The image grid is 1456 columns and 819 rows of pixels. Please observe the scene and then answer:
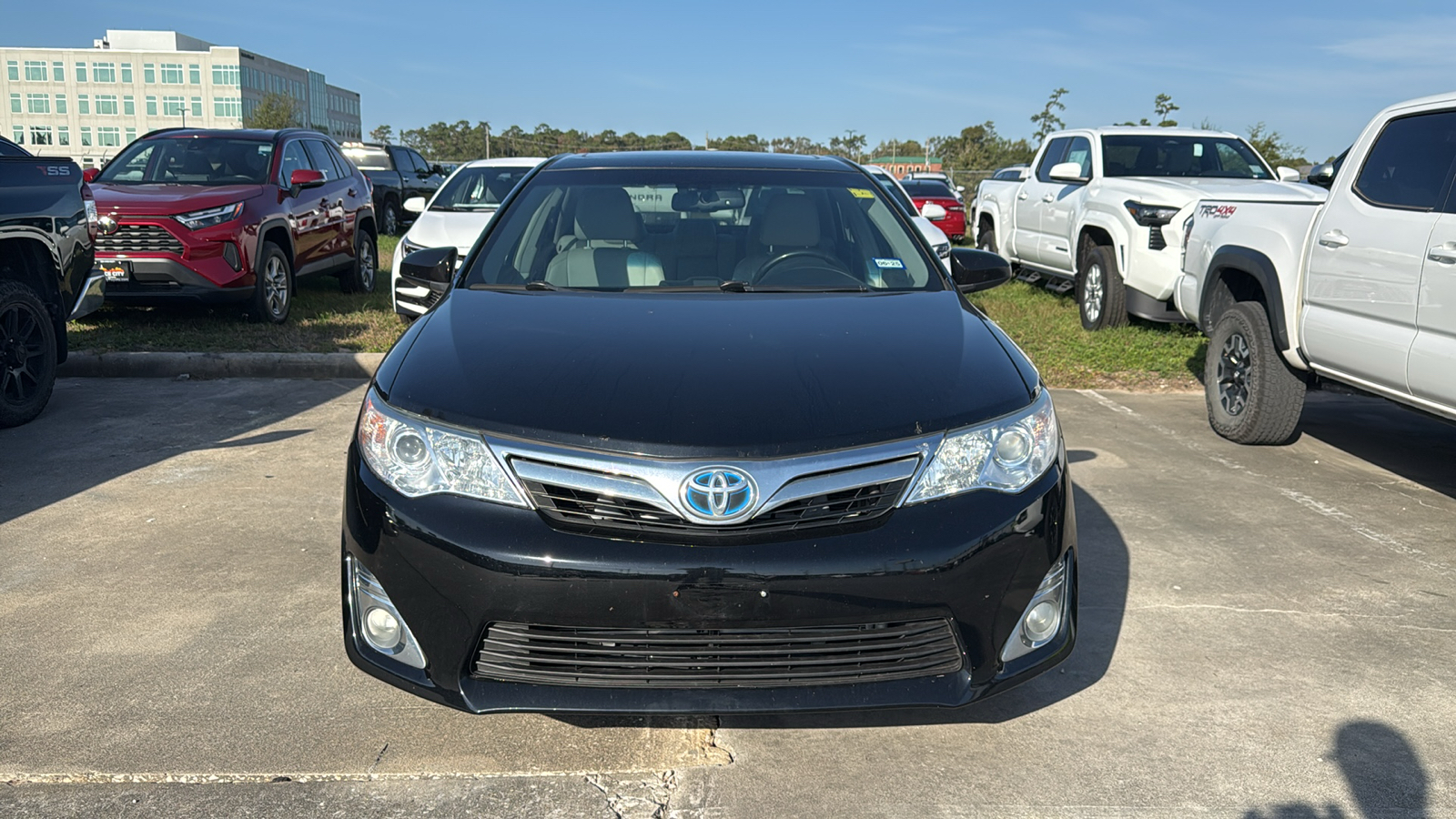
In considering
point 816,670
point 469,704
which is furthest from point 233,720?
point 816,670

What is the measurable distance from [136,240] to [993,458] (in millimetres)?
8402

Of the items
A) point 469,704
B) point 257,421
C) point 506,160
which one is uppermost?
point 506,160

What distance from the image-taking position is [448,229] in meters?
9.91

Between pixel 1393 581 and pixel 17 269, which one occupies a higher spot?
pixel 17 269

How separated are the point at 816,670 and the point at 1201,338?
28.0ft

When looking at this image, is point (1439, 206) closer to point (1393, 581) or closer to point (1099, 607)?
point (1393, 581)

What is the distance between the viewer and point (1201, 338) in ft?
33.4

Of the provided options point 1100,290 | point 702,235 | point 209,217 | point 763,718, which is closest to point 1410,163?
point 702,235

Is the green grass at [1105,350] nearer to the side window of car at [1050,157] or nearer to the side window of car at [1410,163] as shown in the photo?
the side window of car at [1050,157]

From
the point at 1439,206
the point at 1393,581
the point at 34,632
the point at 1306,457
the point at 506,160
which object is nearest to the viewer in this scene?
the point at 34,632

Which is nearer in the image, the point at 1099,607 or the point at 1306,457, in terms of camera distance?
the point at 1099,607

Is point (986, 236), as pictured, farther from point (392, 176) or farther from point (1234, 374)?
point (392, 176)

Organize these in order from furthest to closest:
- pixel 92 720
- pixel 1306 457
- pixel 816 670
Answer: pixel 1306 457
pixel 92 720
pixel 816 670

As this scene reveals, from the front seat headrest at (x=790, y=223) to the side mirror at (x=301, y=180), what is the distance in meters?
7.57
